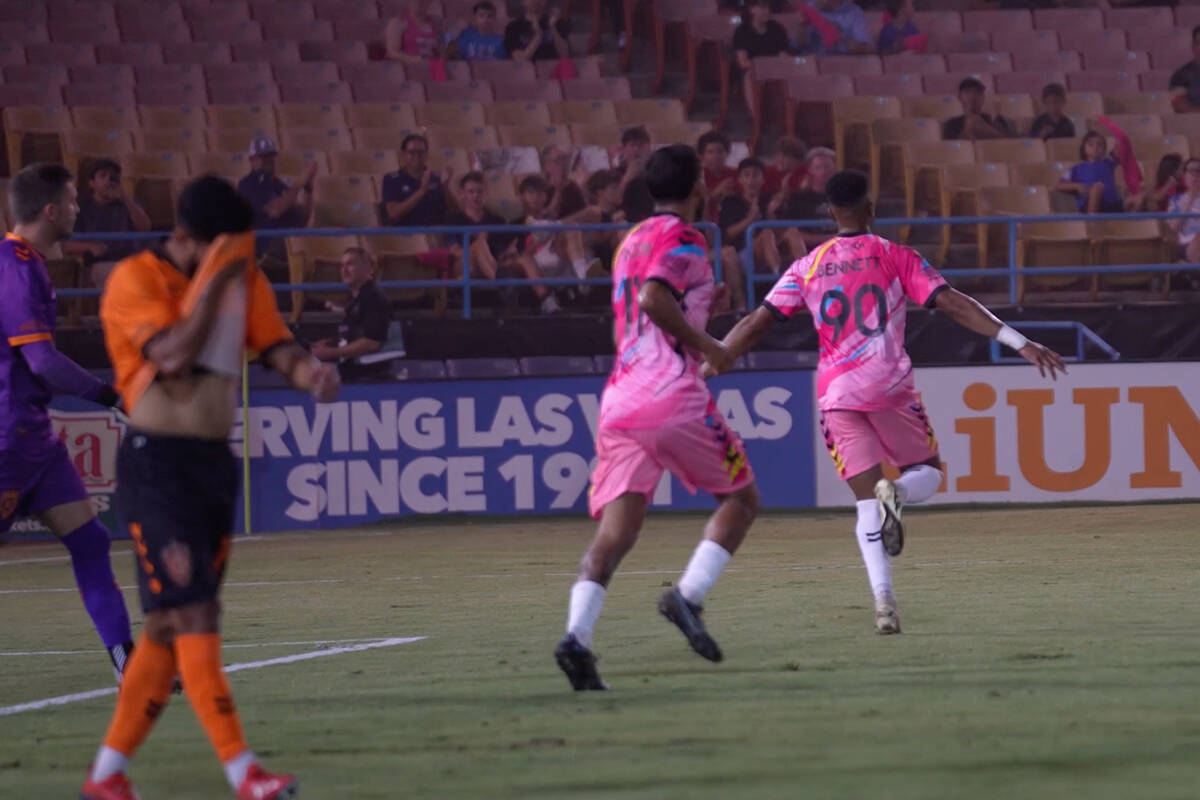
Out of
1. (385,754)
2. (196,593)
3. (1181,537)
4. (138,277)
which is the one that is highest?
(138,277)

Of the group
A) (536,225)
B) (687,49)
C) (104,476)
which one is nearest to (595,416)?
(536,225)

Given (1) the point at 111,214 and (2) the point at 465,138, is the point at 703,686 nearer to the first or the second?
(1) the point at 111,214

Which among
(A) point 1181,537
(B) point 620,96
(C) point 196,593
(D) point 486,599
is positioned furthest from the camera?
(B) point 620,96

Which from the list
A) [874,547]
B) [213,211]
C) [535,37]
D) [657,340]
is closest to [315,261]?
[535,37]

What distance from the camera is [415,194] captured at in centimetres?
1867

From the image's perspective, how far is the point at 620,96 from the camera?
74.4 ft

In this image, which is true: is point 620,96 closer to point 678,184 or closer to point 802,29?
point 802,29

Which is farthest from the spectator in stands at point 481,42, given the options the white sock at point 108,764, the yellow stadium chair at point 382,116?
the white sock at point 108,764

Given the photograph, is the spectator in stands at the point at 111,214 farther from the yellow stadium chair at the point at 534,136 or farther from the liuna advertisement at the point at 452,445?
the yellow stadium chair at the point at 534,136

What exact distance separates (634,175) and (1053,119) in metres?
5.31

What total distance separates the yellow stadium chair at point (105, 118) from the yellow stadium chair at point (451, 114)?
3.04 meters

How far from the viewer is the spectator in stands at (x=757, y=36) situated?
22.7m

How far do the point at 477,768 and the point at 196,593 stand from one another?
99cm

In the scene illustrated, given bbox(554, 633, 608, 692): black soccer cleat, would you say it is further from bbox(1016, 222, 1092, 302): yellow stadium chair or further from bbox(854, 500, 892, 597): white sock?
bbox(1016, 222, 1092, 302): yellow stadium chair
